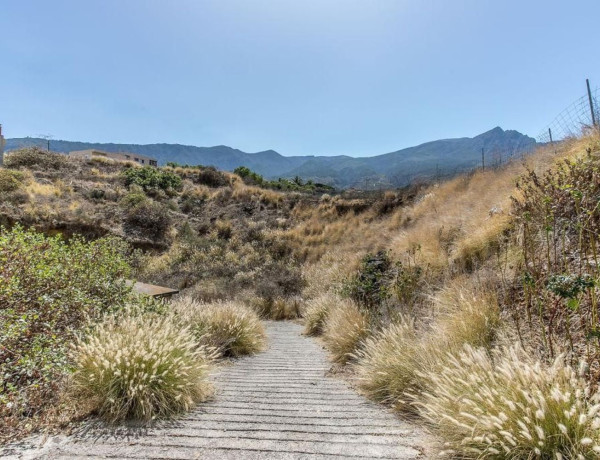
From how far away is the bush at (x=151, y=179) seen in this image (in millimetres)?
28609

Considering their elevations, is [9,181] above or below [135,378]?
above

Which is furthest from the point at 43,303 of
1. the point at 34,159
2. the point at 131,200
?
the point at 34,159

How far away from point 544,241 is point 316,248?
1659cm

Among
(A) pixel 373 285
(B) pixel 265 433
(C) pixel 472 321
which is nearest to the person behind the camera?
(B) pixel 265 433

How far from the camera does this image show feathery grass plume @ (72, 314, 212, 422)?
10.6 feet

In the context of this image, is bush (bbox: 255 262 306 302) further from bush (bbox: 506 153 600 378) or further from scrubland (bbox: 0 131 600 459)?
bush (bbox: 506 153 600 378)

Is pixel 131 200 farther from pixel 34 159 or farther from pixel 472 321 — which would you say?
pixel 472 321

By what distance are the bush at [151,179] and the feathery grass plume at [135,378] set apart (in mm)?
26632

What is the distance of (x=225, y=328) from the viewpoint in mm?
6680

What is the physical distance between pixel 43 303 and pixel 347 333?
14.0ft

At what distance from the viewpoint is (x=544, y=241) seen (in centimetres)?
502

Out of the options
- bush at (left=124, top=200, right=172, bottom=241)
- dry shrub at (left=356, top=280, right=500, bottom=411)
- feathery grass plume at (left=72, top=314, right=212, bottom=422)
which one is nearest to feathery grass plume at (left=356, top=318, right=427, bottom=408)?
dry shrub at (left=356, top=280, right=500, bottom=411)

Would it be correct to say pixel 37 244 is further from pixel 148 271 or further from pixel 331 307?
pixel 148 271

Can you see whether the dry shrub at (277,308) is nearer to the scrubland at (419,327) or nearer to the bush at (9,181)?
the scrubland at (419,327)
